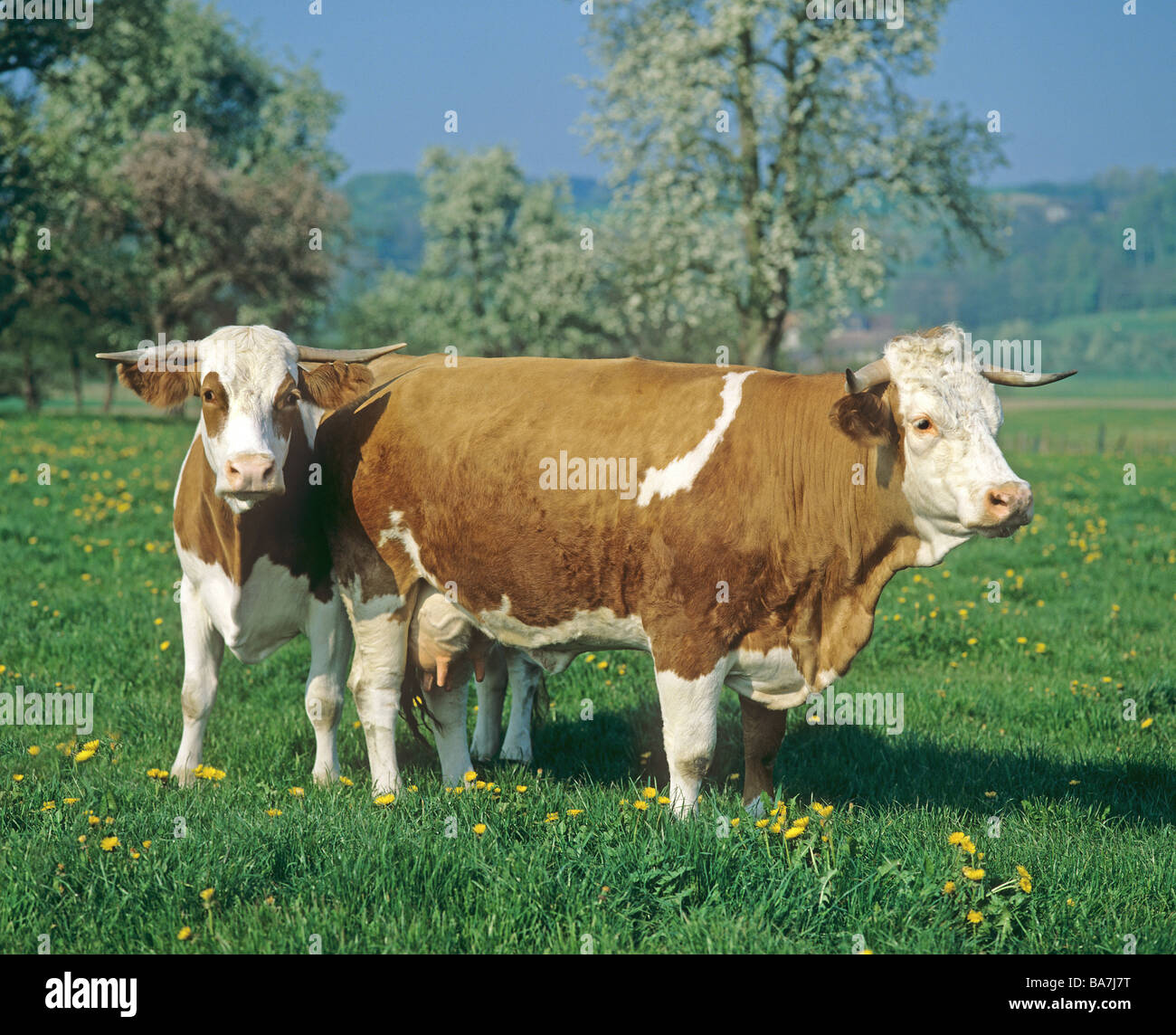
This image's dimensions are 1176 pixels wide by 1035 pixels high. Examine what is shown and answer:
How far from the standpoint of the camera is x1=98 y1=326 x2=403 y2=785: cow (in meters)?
5.48

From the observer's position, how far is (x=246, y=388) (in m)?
5.49

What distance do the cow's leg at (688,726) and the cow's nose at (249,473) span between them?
6.86ft

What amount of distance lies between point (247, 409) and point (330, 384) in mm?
677

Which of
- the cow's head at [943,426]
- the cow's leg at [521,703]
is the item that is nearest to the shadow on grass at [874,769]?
the cow's leg at [521,703]

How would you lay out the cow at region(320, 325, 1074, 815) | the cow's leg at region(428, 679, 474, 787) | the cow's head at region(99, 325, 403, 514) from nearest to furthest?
the cow at region(320, 325, 1074, 815) → the cow's head at region(99, 325, 403, 514) → the cow's leg at region(428, 679, 474, 787)

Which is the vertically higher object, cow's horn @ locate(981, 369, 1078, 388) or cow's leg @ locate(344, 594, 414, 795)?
cow's horn @ locate(981, 369, 1078, 388)

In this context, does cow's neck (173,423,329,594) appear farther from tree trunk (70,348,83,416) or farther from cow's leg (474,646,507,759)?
tree trunk (70,348,83,416)

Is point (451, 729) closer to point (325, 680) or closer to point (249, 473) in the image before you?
point (325, 680)

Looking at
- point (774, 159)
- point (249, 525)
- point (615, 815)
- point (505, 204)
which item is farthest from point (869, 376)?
point (505, 204)

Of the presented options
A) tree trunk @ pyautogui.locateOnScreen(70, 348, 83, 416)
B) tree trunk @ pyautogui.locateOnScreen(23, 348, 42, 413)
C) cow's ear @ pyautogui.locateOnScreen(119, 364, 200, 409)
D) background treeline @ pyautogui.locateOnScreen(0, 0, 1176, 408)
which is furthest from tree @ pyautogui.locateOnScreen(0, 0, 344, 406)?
cow's ear @ pyautogui.locateOnScreen(119, 364, 200, 409)

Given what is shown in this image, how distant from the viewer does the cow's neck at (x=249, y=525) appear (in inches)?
234

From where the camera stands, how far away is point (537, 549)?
219 inches

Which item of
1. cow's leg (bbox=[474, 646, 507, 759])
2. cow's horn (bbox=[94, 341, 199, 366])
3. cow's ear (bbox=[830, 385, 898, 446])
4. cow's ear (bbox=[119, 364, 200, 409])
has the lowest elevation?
cow's leg (bbox=[474, 646, 507, 759])

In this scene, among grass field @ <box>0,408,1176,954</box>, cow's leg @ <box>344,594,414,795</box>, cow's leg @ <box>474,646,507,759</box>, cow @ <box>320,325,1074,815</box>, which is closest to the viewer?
grass field @ <box>0,408,1176,954</box>
